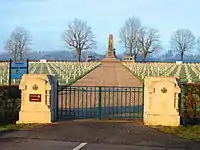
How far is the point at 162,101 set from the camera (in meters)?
12.3

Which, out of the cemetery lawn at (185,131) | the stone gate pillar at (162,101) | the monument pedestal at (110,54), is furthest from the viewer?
the monument pedestal at (110,54)

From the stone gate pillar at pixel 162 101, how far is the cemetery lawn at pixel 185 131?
1.31ft

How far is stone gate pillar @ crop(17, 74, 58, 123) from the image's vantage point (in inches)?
486

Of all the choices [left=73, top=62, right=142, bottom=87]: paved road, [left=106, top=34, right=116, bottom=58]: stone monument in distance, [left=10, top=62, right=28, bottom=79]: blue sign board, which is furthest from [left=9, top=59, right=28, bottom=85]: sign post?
[left=106, top=34, right=116, bottom=58]: stone monument in distance

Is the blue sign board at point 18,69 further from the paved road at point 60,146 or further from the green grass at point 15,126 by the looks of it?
the paved road at point 60,146

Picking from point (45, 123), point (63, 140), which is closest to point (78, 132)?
point (63, 140)

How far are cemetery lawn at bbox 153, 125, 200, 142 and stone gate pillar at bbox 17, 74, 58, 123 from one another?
3370mm

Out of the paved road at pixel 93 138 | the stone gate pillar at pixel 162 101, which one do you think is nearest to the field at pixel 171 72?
the stone gate pillar at pixel 162 101

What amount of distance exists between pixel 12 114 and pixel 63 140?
11.6ft

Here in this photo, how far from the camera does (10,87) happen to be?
43.8ft

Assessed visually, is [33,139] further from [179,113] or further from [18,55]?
[18,55]

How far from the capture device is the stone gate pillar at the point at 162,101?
40.0 feet

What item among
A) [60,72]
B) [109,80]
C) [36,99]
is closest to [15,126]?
[36,99]

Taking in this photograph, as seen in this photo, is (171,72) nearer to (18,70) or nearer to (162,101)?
(18,70)
